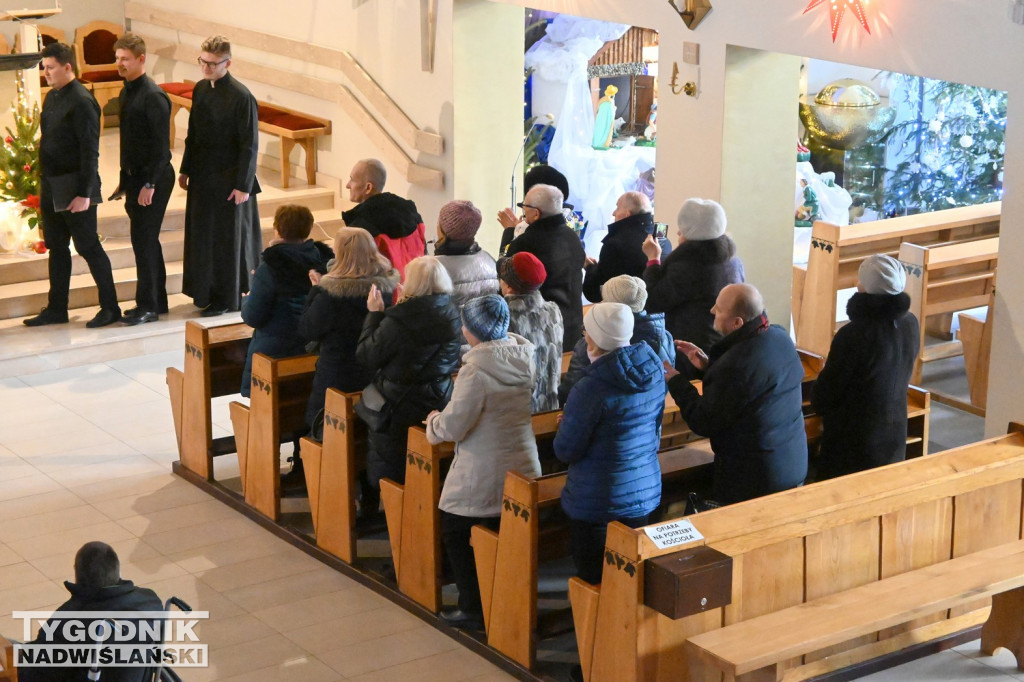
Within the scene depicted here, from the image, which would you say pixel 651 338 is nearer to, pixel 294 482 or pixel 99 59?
pixel 294 482

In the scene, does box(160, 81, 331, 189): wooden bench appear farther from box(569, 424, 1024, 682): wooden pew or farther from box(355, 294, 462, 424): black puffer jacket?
box(569, 424, 1024, 682): wooden pew

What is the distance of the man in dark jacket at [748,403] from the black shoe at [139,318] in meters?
5.15

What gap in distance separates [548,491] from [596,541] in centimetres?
29

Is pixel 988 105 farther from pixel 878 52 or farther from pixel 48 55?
pixel 48 55

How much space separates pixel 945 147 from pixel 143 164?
6.96 metres

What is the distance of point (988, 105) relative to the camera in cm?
1179

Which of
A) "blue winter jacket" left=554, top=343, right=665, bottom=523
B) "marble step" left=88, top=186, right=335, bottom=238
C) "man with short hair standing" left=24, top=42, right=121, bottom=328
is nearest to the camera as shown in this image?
"blue winter jacket" left=554, top=343, right=665, bottom=523

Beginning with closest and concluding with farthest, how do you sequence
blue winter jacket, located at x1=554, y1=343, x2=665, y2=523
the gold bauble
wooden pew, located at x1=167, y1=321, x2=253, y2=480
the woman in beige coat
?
blue winter jacket, located at x1=554, y1=343, x2=665, y2=523 < the woman in beige coat < wooden pew, located at x1=167, y1=321, x2=253, y2=480 < the gold bauble

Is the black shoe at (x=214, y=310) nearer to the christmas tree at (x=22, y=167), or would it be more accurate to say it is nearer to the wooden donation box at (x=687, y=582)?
the christmas tree at (x=22, y=167)

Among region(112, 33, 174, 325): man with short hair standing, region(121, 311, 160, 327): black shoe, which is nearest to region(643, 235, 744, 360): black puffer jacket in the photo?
region(112, 33, 174, 325): man with short hair standing

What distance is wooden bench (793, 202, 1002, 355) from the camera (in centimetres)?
865

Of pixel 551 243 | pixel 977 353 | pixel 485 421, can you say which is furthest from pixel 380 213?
pixel 977 353

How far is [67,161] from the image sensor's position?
869 cm

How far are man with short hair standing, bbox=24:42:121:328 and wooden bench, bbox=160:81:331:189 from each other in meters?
2.75
